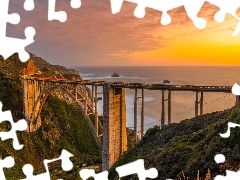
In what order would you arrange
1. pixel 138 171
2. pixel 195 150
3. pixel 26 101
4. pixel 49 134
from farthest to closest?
1. pixel 49 134
2. pixel 26 101
3. pixel 195 150
4. pixel 138 171

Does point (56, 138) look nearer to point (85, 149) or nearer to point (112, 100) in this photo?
point (85, 149)

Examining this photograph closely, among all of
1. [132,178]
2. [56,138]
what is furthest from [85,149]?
[132,178]

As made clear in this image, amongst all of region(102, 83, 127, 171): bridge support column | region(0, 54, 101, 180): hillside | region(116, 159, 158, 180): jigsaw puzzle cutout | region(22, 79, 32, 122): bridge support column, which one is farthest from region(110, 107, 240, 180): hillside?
region(22, 79, 32, 122): bridge support column

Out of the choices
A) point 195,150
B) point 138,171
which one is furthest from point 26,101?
point 138,171

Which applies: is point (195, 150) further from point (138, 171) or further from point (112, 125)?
point (112, 125)

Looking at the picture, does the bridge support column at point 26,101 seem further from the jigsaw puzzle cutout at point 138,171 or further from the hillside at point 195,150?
the jigsaw puzzle cutout at point 138,171

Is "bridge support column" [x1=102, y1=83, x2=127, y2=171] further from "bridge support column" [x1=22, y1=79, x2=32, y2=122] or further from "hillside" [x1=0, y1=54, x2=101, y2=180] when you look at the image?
"bridge support column" [x1=22, y1=79, x2=32, y2=122]
